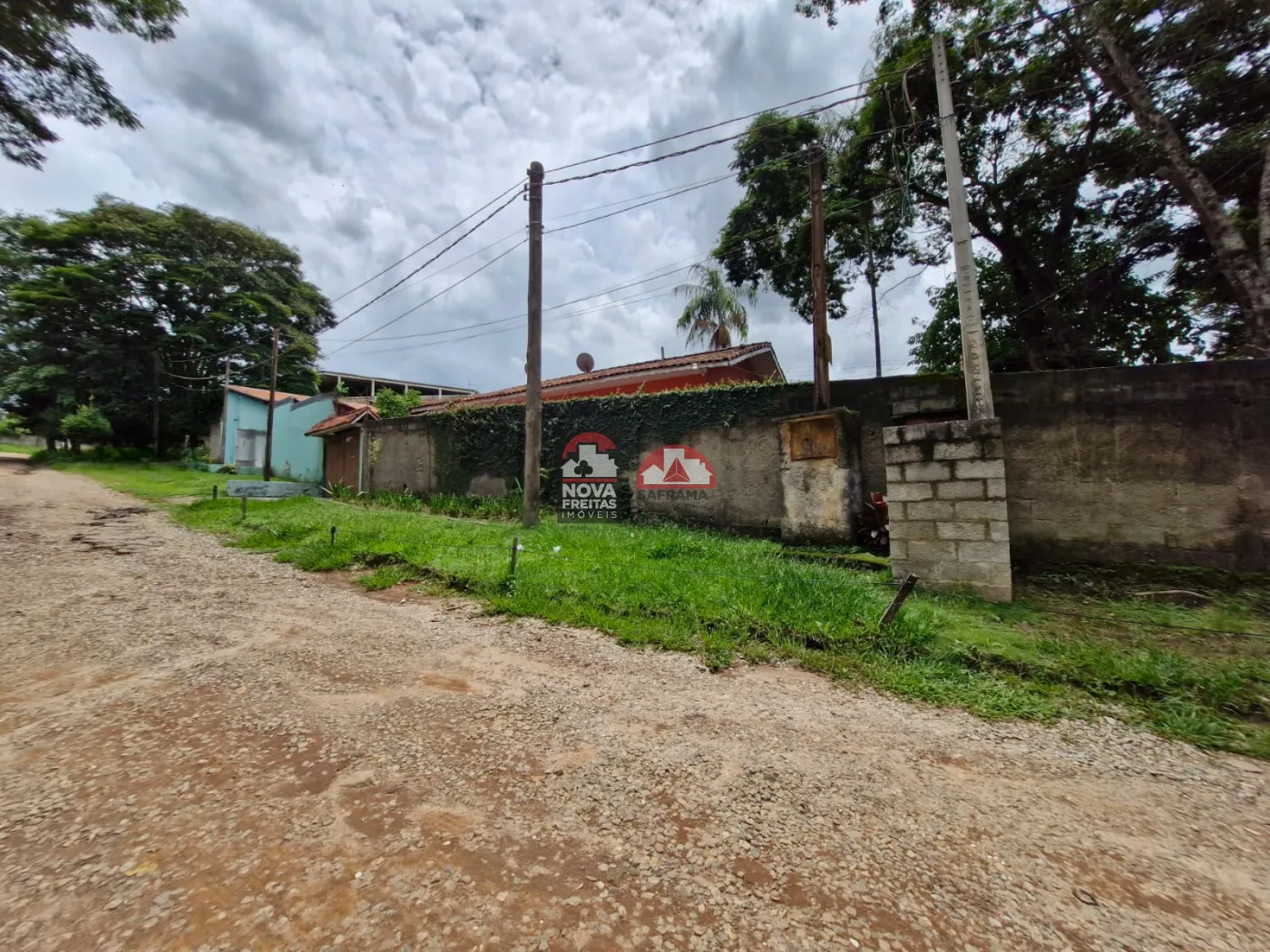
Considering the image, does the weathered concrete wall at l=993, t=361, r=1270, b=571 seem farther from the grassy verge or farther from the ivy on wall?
the ivy on wall

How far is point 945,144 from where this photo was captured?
523 centimetres

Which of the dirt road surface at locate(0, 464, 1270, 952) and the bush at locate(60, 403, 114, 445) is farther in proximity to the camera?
the bush at locate(60, 403, 114, 445)

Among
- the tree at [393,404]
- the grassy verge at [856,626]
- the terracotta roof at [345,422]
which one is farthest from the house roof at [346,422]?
the grassy verge at [856,626]

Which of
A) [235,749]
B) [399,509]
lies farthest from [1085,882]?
[399,509]

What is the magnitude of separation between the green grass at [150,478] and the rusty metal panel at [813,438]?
15859 millimetres

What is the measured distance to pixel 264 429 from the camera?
2295 centimetres

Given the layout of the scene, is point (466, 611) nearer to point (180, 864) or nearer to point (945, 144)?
point (180, 864)

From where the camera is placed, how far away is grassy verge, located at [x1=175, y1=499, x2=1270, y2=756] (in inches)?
106

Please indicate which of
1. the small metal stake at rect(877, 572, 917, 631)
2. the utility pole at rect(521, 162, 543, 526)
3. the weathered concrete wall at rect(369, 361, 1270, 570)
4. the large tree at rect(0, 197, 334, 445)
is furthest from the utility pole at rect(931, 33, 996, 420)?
the large tree at rect(0, 197, 334, 445)

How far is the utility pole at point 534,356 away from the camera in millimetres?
7586

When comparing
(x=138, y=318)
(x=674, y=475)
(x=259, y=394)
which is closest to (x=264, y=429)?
(x=259, y=394)

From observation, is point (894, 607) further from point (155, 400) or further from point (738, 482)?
point (155, 400)

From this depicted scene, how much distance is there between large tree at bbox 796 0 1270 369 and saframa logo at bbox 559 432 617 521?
608 cm

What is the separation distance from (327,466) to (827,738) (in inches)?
709
